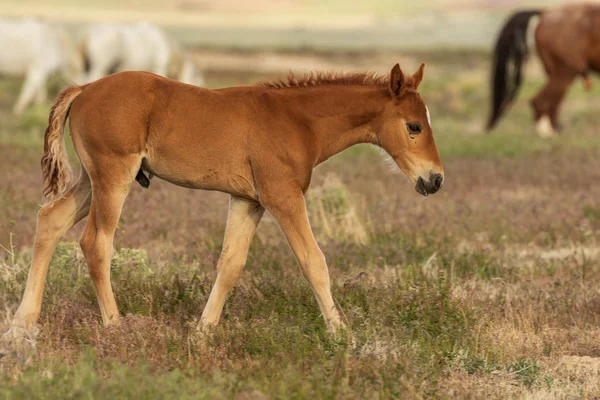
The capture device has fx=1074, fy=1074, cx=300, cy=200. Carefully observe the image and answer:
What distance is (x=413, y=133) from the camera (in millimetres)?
6824

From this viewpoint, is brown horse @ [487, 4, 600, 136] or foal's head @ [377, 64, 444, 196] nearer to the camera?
foal's head @ [377, 64, 444, 196]

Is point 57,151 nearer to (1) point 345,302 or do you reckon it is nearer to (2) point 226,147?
(2) point 226,147

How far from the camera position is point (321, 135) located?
6.84 metres

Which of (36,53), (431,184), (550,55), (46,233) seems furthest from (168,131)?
(36,53)

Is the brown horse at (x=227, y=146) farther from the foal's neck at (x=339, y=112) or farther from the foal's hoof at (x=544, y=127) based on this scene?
the foal's hoof at (x=544, y=127)

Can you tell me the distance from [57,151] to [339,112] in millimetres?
1826

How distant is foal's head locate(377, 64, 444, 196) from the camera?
681cm

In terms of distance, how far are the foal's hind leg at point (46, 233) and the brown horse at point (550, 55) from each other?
14320 millimetres

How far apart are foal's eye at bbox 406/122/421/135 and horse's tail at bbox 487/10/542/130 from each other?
13980 mm

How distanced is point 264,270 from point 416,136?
205cm

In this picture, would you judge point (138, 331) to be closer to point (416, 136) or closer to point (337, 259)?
point (416, 136)

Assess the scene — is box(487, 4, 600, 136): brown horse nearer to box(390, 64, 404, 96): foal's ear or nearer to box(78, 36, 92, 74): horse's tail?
box(78, 36, 92, 74): horse's tail

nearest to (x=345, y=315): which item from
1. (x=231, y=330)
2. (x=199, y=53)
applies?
(x=231, y=330)

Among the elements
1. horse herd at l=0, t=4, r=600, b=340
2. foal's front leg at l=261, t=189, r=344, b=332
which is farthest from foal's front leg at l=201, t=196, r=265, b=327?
foal's front leg at l=261, t=189, r=344, b=332
